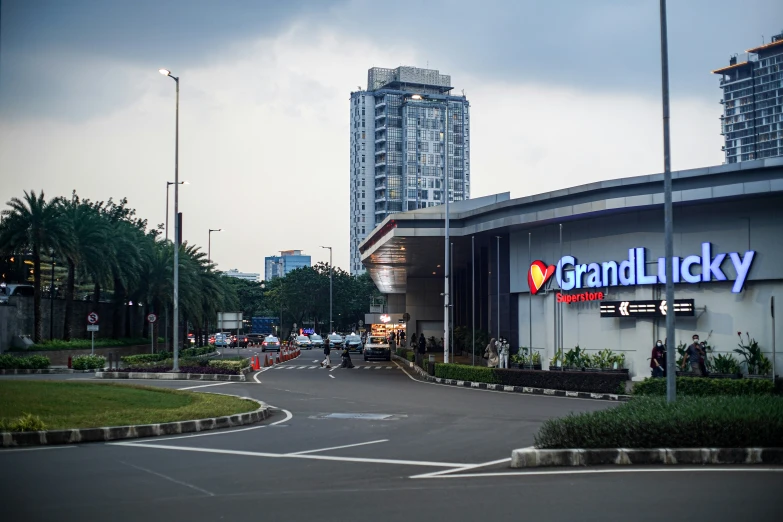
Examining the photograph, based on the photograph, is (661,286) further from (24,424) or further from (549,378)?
(24,424)

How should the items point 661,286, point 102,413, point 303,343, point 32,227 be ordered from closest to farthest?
point 102,413 < point 661,286 < point 32,227 < point 303,343

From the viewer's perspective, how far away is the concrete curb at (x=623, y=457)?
43.0ft

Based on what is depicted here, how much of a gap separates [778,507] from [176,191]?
3512cm

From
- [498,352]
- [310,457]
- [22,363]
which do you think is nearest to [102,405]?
[310,457]

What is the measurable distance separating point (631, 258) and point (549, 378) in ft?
19.9

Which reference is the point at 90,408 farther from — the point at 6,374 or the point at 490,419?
the point at 6,374

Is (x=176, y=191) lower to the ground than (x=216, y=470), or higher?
higher

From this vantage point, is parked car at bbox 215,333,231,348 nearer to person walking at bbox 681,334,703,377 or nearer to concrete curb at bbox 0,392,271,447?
person walking at bbox 681,334,703,377

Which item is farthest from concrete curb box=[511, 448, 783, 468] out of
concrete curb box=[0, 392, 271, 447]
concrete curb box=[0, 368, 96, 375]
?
concrete curb box=[0, 368, 96, 375]

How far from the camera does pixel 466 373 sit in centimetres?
3606

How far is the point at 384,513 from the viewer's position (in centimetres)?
960

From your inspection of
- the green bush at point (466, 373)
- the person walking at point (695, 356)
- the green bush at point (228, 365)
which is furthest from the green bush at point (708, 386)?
the green bush at point (228, 365)

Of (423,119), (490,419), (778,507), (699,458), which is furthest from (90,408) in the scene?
(423,119)

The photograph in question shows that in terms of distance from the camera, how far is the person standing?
28531 millimetres
